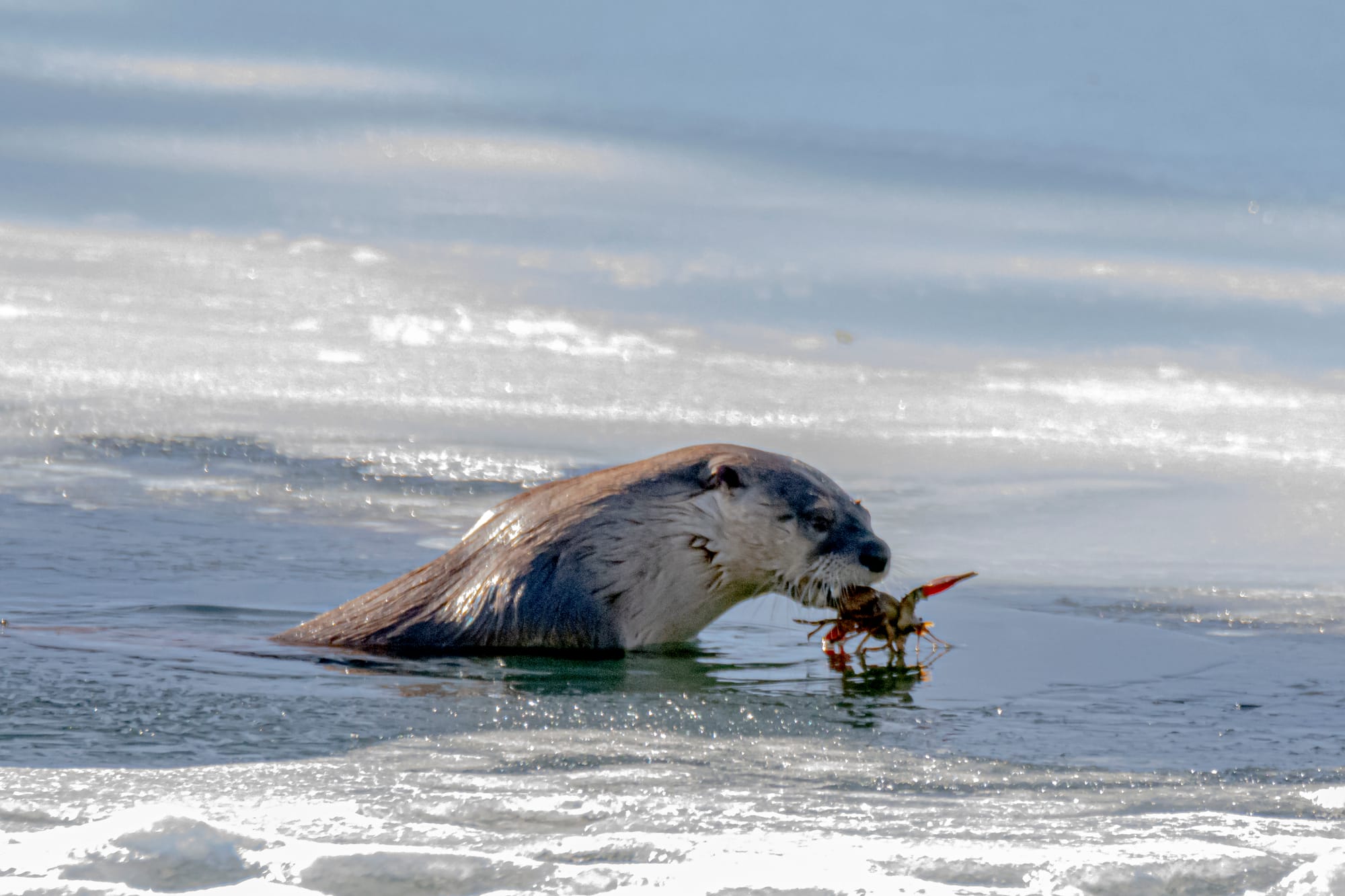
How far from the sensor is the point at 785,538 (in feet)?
11.4

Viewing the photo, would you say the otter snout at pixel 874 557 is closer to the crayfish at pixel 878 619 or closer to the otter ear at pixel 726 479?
the crayfish at pixel 878 619

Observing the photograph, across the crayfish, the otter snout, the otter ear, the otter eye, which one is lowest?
the crayfish

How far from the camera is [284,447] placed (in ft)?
20.2

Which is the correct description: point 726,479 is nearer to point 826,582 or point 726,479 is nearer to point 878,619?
point 826,582

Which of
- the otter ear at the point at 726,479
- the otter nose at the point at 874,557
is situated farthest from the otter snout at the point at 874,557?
the otter ear at the point at 726,479

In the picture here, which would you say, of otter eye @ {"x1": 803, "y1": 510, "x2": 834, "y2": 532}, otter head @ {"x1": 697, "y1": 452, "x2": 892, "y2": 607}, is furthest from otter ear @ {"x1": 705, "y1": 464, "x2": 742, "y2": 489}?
otter eye @ {"x1": 803, "y1": 510, "x2": 834, "y2": 532}

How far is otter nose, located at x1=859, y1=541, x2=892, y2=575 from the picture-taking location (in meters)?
3.41

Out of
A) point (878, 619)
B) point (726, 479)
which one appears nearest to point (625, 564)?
point (726, 479)

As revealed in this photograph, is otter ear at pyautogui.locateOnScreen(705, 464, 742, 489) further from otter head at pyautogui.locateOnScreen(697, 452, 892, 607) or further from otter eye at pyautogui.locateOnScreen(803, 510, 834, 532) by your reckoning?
otter eye at pyautogui.locateOnScreen(803, 510, 834, 532)

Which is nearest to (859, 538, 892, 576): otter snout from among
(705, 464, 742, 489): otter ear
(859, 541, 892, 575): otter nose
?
(859, 541, 892, 575): otter nose

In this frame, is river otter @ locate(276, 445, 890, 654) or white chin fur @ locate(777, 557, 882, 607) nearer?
river otter @ locate(276, 445, 890, 654)

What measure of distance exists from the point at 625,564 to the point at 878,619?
53 centimetres

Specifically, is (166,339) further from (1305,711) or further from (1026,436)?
(1305,711)

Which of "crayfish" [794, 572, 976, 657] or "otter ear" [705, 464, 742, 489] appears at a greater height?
"otter ear" [705, 464, 742, 489]
